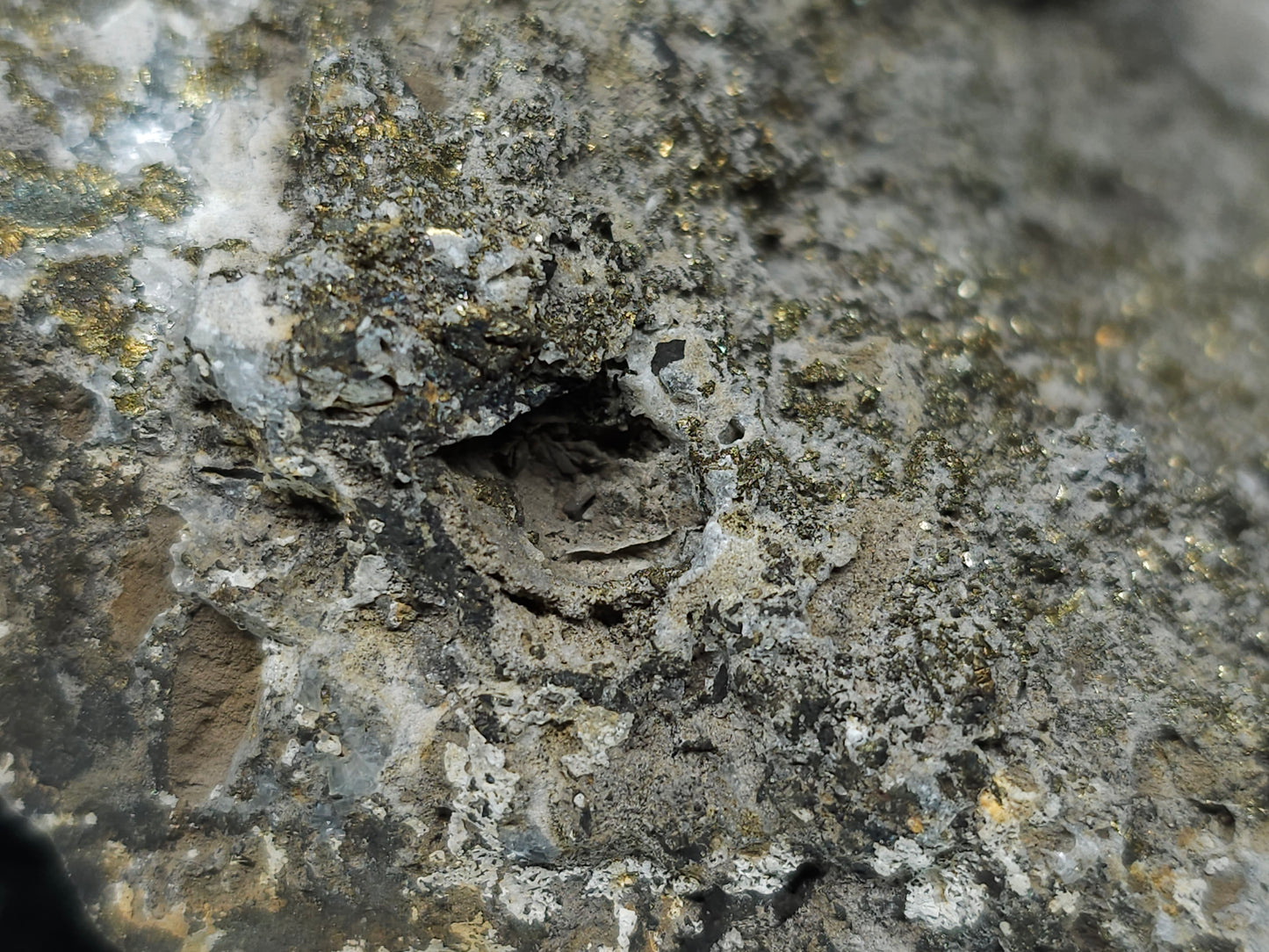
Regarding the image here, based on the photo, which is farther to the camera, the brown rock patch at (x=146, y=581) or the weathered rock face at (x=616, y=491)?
the brown rock patch at (x=146, y=581)

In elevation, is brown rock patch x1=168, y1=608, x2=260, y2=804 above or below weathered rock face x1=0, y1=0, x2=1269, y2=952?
below

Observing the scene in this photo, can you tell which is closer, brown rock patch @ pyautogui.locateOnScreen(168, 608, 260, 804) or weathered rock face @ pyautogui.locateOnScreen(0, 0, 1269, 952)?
weathered rock face @ pyautogui.locateOnScreen(0, 0, 1269, 952)

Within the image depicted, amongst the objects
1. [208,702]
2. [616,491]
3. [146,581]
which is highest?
[616,491]

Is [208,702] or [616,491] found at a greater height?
[616,491]

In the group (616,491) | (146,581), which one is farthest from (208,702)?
(616,491)

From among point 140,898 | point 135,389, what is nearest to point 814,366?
point 135,389

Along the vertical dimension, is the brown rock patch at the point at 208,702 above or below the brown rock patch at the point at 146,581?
below

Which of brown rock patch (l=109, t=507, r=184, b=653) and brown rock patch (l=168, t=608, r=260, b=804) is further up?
brown rock patch (l=109, t=507, r=184, b=653)

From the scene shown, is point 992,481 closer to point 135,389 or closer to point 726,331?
point 726,331

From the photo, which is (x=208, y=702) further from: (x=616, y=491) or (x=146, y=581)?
(x=616, y=491)
